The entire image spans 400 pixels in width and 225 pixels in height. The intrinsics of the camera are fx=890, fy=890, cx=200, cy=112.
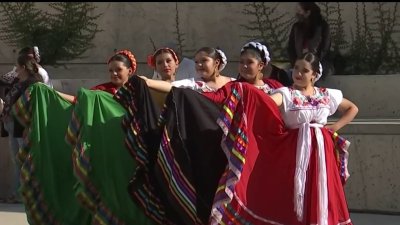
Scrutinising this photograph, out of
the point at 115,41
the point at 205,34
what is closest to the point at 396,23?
the point at 205,34

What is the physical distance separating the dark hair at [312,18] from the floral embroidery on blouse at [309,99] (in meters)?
3.83

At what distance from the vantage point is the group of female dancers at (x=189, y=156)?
19.1 ft

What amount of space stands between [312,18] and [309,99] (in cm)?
408

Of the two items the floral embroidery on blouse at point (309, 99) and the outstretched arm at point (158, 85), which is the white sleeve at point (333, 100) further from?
the outstretched arm at point (158, 85)

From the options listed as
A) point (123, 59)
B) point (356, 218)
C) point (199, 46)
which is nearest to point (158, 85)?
point (123, 59)

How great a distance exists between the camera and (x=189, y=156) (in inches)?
231

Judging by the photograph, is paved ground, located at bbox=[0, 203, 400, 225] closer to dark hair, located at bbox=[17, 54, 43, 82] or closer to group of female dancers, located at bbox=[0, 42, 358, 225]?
dark hair, located at bbox=[17, 54, 43, 82]

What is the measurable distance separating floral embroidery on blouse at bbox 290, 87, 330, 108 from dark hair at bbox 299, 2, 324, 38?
383 centimetres

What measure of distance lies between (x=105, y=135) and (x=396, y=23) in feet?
18.8

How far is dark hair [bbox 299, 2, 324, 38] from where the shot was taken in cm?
998

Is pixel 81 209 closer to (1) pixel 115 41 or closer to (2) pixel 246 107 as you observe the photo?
(2) pixel 246 107

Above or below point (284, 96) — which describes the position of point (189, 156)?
below

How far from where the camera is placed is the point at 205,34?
463 inches

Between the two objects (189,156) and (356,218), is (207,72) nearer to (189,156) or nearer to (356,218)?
(189,156)
